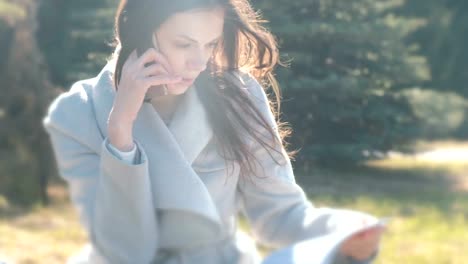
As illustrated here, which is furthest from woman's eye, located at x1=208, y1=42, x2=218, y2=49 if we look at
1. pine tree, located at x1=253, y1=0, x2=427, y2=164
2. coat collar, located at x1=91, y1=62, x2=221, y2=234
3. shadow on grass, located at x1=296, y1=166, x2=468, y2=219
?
pine tree, located at x1=253, y1=0, x2=427, y2=164

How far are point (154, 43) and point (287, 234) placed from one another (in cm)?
44

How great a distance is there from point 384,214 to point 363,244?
433 cm

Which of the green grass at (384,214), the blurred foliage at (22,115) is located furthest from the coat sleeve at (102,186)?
the blurred foliage at (22,115)

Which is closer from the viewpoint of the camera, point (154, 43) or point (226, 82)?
point (154, 43)

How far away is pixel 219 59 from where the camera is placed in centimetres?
175

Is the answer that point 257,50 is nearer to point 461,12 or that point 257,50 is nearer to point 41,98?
point 41,98

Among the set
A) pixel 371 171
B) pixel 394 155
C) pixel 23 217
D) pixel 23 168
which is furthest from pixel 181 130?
pixel 394 155

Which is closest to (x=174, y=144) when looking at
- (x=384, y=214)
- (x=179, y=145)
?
(x=179, y=145)

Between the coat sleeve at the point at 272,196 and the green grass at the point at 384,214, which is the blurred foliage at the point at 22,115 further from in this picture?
the coat sleeve at the point at 272,196

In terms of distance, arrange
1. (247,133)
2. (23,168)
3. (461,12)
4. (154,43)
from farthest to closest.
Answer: (461,12), (23,168), (247,133), (154,43)

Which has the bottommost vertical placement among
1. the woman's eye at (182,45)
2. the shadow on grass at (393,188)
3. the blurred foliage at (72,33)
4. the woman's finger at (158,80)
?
the shadow on grass at (393,188)

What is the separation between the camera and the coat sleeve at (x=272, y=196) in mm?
1695

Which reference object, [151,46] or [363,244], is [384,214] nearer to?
[151,46]

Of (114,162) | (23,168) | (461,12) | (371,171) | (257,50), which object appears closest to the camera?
(114,162)
